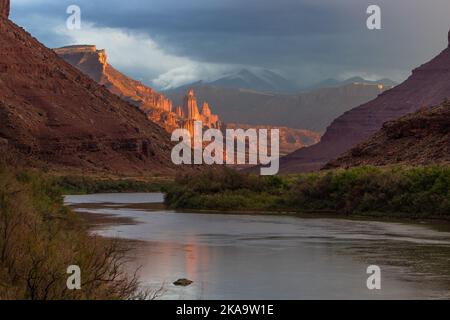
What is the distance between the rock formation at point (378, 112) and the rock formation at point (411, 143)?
7263 centimetres

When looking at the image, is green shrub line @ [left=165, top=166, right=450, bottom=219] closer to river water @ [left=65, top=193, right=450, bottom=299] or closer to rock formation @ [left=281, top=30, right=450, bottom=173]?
river water @ [left=65, top=193, right=450, bottom=299]

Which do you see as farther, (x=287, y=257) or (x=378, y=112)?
(x=378, y=112)

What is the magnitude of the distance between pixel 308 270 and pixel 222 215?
27831 mm

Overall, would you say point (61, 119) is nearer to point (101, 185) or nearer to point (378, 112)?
point (101, 185)

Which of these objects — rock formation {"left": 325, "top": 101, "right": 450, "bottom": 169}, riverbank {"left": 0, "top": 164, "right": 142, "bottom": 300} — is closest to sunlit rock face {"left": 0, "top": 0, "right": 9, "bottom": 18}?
rock formation {"left": 325, "top": 101, "right": 450, "bottom": 169}

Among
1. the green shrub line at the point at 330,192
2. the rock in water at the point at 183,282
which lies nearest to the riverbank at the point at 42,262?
the rock in water at the point at 183,282

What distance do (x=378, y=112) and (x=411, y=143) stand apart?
358 ft

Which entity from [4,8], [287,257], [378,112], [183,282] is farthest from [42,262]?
[378,112]

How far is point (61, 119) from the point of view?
132500 millimetres

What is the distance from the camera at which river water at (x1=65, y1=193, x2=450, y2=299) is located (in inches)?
813

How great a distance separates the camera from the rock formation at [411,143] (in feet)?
213
